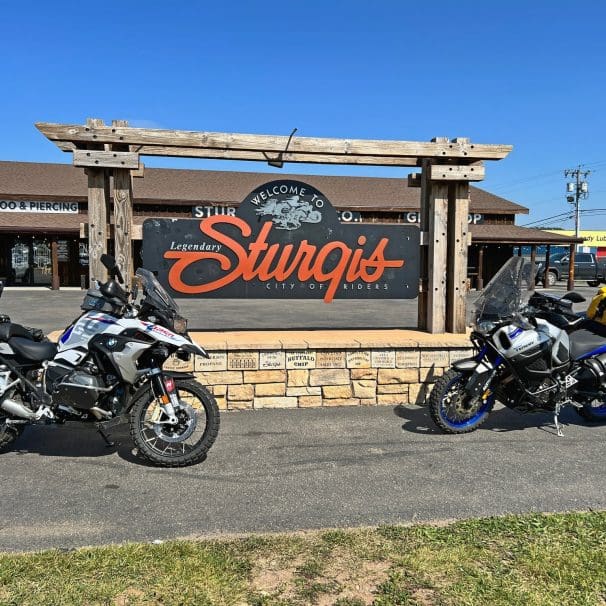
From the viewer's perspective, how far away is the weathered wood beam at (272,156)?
627 cm

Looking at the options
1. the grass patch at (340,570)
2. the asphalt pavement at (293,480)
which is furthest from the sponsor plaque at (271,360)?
the grass patch at (340,570)

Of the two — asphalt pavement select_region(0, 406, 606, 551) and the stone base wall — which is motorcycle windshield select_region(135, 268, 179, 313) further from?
the stone base wall

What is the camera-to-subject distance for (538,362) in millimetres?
5160

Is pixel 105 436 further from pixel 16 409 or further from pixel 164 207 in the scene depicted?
pixel 164 207

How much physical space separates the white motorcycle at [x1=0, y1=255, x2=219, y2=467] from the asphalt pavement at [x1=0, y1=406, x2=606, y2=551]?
20 centimetres

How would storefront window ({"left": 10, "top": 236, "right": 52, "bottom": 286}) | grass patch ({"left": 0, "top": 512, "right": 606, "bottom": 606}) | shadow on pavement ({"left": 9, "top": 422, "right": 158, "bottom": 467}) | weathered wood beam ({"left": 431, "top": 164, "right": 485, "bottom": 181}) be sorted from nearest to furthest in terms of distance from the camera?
grass patch ({"left": 0, "top": 512, "right": 606, "bottom": 606}) < shadow on pavement ({"left": 9, "top": 422, "right": 158, "bottom": 467}) < weathered wood beam ({"left": 431, "top": 164, "right": 485, "bottom": 181}) < storefront window ({"left": 10, "top": 236, "right": 52, "bottom": 286})

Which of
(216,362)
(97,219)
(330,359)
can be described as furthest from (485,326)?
(97,219)

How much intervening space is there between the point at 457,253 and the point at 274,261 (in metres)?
2.14

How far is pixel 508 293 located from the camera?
17.4ft

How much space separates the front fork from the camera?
14.2 feet

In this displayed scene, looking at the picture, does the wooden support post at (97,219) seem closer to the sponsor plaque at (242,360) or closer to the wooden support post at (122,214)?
the wooden support post at (122,214)

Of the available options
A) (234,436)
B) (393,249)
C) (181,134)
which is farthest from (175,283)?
(393,249)

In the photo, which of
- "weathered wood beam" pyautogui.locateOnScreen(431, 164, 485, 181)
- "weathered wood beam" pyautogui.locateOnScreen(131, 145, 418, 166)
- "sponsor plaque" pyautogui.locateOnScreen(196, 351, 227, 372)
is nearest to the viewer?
"sponsor plaque" pyautogui.locateOnScreen(196, 351, 227, 372)

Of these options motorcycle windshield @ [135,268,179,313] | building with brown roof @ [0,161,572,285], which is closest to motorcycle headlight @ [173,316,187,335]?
motorcycle windshield @ [135,268,179,313]
